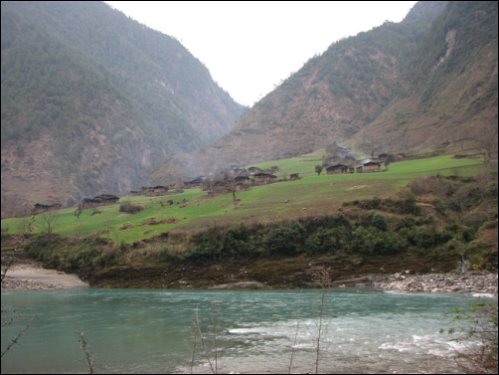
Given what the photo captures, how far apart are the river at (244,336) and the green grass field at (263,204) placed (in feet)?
45.9

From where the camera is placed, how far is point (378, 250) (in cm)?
5862

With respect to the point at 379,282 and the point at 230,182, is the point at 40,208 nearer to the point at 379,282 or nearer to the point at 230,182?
the point at 379,282

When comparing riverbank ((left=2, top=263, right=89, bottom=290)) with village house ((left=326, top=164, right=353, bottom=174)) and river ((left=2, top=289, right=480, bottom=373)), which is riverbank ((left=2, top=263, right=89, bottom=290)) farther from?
village house ((left=326, top=164, right=353, bottom=174))

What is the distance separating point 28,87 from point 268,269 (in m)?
138

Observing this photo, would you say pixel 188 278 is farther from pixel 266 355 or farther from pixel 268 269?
pixel 266 355

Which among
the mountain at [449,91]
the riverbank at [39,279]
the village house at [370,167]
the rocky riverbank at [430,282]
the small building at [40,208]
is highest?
the mountain at [449,91]

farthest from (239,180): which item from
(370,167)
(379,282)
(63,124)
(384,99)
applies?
(384,99)

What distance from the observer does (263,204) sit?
71875 mm

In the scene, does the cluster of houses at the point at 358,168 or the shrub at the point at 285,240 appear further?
the cluster of houses at the point at 358,168

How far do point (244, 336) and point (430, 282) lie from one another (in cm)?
2793

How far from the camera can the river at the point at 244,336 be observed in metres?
21.1

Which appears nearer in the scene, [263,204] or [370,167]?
[263,204]

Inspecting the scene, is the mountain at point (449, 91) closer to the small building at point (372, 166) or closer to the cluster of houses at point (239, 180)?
the small building at point (372, 166)

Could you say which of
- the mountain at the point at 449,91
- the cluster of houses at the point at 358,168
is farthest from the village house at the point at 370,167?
the mountain at the point at 449,91
